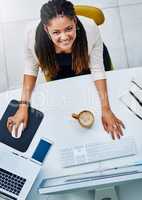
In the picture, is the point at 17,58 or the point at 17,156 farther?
→ the point at 17,58

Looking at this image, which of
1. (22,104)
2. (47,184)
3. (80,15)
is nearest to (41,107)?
(22,104)

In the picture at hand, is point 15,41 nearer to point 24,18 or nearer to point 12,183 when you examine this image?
point 24,18

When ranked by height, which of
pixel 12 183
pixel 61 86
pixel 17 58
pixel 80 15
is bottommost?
pixel 12 183

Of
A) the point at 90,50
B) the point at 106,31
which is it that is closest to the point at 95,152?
the point at 90,50

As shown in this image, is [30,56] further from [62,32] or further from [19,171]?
[19,171]

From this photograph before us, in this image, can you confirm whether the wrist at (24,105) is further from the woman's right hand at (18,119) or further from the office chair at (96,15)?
the office chair at (96,15)

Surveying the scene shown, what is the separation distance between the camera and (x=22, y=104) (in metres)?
1.43

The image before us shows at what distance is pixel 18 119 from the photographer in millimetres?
1421

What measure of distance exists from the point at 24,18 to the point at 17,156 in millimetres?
600

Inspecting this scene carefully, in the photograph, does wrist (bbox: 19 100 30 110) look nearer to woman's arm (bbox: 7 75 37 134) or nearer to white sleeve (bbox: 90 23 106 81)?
woman's arm (bbox: 7 75 37 134)

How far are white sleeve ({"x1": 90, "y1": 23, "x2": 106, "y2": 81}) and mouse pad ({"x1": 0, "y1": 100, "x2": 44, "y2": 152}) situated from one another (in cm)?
26

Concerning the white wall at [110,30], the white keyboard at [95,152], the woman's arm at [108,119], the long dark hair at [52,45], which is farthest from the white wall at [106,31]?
the white keyboard at [95,152]

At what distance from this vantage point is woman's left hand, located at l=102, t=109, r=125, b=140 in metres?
1.37

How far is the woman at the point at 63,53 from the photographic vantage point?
1410 mm
